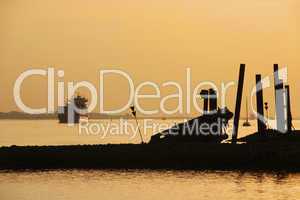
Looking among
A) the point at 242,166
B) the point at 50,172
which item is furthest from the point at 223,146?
the point at 50,172

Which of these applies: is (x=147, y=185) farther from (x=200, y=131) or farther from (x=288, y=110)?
(x=288, y=110)

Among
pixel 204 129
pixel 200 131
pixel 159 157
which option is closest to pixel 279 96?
pixel 204 129

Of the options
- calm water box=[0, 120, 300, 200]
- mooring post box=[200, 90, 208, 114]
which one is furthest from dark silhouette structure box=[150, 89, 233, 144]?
calm water box=[0, 120, 300, 200]

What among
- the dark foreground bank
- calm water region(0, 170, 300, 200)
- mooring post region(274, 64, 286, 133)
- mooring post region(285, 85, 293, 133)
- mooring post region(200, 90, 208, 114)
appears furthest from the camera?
mooring post region(285, 85, 293, 133)

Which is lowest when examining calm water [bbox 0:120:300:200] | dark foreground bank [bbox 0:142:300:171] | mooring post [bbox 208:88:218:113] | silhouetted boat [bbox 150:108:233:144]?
calm water [bbox 0:120:300:200]

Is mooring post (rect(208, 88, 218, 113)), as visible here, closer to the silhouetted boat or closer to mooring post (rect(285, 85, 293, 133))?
the silhouetted boat

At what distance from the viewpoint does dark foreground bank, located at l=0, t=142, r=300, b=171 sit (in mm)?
56062

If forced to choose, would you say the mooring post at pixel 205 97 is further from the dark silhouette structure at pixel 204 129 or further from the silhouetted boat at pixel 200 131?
the silhouetted boat at pixel 200 131

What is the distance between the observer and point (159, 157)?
2279 inches

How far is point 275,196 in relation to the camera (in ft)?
143

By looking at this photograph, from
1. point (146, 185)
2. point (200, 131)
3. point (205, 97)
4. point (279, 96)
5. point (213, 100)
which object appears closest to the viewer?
point (146, 185)

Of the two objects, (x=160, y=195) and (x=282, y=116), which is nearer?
(x=160, y=195)

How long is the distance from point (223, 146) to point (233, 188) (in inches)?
455

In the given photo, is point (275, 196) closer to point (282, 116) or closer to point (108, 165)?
point (108, 165)
